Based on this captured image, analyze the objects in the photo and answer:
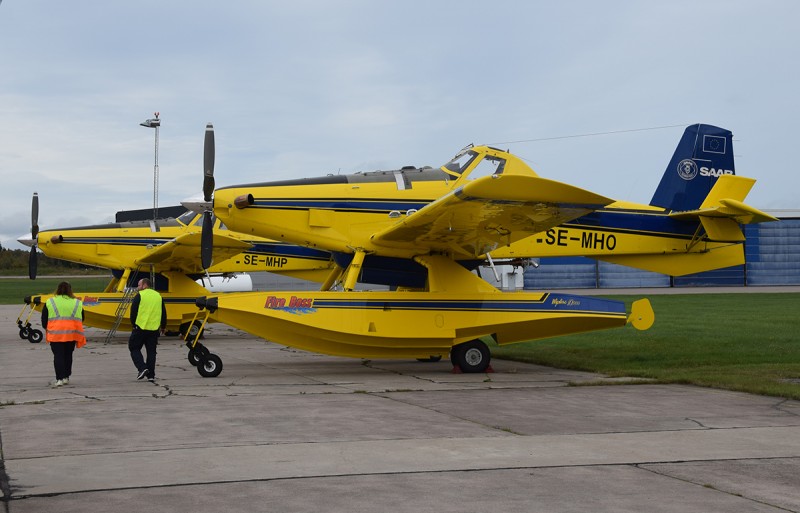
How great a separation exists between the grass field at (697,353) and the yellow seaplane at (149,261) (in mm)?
7751

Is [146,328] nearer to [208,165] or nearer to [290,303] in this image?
[290,303]

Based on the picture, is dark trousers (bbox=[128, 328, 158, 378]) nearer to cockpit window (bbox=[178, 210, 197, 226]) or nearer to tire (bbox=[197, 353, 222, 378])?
tire (bbox=[197, 353, 222, 378])

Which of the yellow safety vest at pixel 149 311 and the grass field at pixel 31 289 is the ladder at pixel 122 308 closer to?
the yellow safety vest at pixel 149 311

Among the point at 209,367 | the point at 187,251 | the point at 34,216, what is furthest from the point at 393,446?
the point at 34,216

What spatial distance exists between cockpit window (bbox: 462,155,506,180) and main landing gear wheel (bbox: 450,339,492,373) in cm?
281

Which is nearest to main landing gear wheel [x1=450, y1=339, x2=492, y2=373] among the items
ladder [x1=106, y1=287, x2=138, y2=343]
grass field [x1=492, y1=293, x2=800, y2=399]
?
grass field [x1=492, y1=293, x2=800, y2=399]

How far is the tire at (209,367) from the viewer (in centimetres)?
1299

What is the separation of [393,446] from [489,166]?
8.01m

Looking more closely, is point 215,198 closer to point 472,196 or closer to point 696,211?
point 472,196

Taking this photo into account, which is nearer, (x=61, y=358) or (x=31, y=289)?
(x=61, y=358)

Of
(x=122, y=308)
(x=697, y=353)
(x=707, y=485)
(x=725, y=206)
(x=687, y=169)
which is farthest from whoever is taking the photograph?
(x=122, y=308)

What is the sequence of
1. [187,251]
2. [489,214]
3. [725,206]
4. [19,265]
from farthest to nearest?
[19,265] → [187,251] → [725,206] → [489,214]

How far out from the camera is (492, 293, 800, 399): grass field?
12008 millimetres

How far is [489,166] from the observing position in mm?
14594
